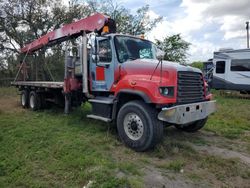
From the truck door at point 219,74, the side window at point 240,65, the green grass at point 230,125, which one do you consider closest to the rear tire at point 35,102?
the green grass at point 230,125

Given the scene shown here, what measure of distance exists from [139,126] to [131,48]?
2.08m

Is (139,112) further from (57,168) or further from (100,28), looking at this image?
(100,28)

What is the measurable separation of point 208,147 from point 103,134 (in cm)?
229

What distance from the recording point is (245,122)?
27.7ft

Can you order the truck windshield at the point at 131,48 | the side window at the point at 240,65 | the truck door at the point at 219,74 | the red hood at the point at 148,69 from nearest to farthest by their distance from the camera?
the red hood at the point at 148,69 → the truck windshield at the point at 131,48 → the side window at the point at 240,65 → the truck door at the point at 219,74

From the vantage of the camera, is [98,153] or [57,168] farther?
[98,153]

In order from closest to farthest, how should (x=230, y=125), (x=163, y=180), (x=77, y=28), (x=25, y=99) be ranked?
(x=163, y=180) → (x=230, y=125) → (x=77, y=28) → (x=25, y=99)

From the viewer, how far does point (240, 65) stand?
51.3 feet

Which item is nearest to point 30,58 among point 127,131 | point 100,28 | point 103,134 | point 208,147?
point 100,28

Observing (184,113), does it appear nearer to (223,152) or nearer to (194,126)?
(223,152)

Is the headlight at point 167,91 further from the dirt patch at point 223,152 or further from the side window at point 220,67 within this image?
the side window at point 220,67

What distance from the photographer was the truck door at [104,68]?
656 centimetres

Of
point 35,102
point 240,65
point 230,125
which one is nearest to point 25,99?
point 35,102

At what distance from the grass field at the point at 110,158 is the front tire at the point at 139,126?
20 centimetres
